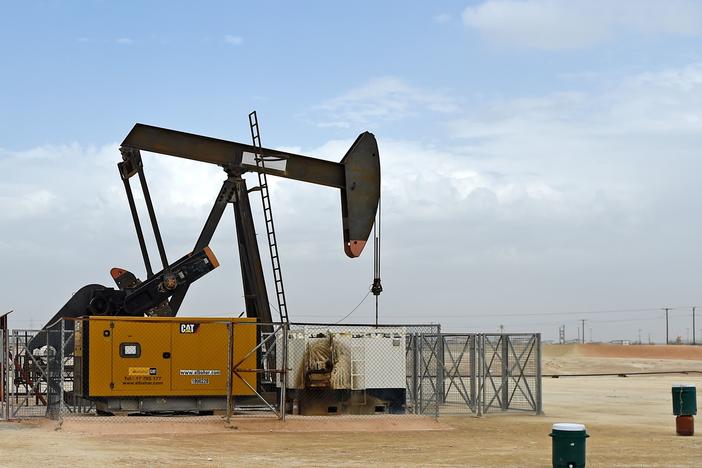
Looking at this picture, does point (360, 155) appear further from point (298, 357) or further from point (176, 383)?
point (176, 383)

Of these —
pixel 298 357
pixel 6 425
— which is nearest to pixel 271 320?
pixel 298 357

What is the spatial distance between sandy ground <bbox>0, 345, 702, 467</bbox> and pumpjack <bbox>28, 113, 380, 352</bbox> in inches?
149

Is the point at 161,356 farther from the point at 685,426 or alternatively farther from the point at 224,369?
the point at 685,426

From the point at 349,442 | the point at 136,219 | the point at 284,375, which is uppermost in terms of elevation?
the point at 136,219

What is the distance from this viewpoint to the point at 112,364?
22391mm

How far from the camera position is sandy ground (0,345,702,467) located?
16.3 m

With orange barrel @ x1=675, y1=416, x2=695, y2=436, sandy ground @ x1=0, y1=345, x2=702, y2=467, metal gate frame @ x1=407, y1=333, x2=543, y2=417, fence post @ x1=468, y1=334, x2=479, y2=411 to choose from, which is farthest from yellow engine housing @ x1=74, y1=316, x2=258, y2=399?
orange barrel @ x1=675, y1=416, x2=695, y2=436

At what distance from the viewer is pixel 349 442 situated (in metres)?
19.5

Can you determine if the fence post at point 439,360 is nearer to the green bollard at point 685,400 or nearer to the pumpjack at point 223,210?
the pumpjack at point 223,210

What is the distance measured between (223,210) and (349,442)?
24.8ft

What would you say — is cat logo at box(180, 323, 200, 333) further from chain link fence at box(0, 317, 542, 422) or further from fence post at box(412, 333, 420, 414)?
fence post at box(412, 333, 420, 414)

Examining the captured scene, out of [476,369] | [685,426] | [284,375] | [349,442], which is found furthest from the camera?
[476,369]

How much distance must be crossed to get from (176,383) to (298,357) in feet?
8.60

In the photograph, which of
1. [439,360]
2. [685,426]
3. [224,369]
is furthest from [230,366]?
[685,426]
